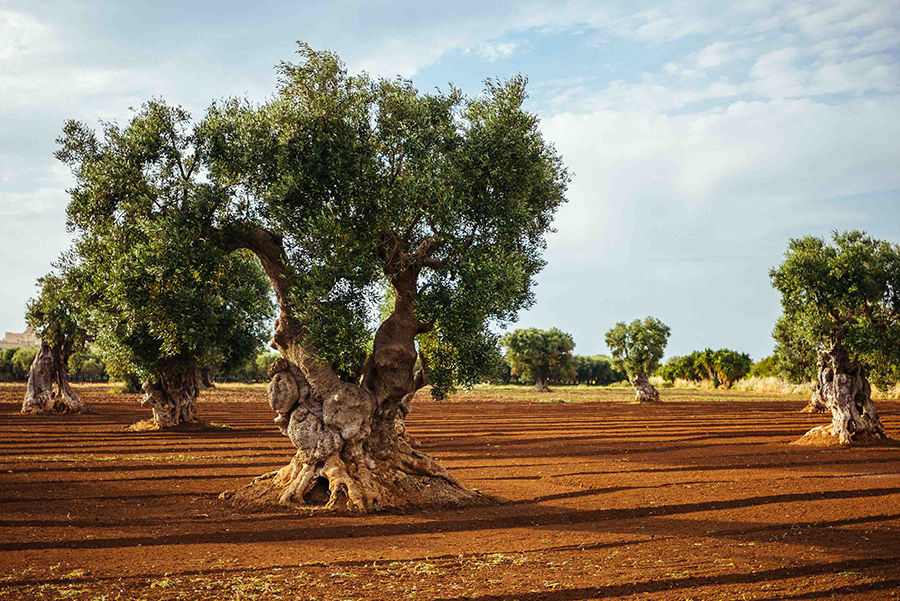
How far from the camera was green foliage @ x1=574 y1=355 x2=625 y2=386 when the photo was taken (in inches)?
4788

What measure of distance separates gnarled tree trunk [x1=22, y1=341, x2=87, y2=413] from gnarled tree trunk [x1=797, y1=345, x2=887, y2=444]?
3755 centimetres

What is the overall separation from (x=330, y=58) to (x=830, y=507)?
44.8ft

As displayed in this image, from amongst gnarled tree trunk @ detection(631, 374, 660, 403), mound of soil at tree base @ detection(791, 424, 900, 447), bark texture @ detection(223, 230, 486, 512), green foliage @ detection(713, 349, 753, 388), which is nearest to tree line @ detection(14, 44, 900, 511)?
bark texture @ detection(223, 230, 486, 512)

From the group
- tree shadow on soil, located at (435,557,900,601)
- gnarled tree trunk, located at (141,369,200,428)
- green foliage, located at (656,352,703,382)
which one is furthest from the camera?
green foliage, located at (656,352,703,382)

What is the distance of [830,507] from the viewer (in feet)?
47.7

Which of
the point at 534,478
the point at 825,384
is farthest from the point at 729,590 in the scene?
the point at 825,384

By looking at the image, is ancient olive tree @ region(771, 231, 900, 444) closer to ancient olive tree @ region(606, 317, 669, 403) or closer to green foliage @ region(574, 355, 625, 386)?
ancient olive tree @ region(606, 317, 669, 403)

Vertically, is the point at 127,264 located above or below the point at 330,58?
below

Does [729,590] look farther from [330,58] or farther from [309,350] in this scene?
[330,58]

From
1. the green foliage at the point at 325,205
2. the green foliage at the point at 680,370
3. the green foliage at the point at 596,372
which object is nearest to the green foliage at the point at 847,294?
the green foliage at the point at 325,205

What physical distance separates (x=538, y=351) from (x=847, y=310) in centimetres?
5844

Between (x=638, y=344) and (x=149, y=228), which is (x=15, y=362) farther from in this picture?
(x=149, y=228)

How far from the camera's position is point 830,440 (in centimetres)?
2589

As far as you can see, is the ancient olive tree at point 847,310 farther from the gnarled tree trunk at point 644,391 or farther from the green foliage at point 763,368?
the green foliage at point 763,368
